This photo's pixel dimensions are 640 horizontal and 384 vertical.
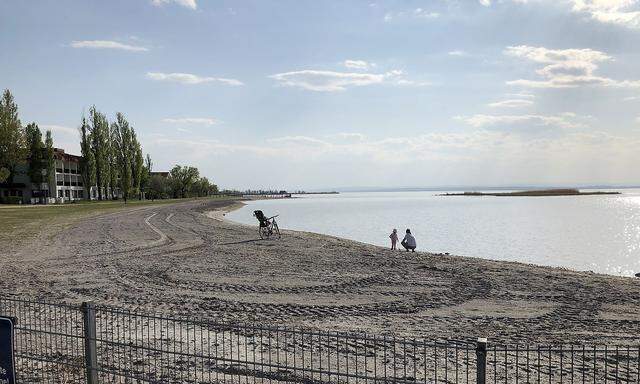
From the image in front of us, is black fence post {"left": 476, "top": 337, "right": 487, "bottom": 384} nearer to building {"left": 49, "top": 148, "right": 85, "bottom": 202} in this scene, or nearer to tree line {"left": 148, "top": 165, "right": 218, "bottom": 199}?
building {"left": 49, "top": 148, "right": 85, "bottom": 202}

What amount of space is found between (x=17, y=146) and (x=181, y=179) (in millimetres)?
85917

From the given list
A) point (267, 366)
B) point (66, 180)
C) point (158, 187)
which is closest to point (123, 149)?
point (66, 180)

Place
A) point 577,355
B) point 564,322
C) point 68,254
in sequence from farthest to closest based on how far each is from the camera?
point 68,254 → point 564,322 → point 577,355

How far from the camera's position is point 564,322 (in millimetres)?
11039

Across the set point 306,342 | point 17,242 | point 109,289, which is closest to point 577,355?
point 306,342

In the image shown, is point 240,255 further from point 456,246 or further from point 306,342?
point 456,246

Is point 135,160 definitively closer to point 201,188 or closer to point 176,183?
point 176,183

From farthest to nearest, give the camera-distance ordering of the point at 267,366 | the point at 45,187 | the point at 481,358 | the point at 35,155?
the point at 45,187 < the point at 35,155 < the point at 267,366 < the point at 481,358

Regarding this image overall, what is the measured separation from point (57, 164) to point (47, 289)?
10224cm

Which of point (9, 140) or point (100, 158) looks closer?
point (9, 140)

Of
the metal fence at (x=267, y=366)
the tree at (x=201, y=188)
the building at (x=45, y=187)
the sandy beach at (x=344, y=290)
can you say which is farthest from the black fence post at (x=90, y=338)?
the tree at (x=201, y=188)

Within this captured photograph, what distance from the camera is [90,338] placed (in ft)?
19.0

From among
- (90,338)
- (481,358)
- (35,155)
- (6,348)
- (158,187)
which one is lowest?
(90,338)

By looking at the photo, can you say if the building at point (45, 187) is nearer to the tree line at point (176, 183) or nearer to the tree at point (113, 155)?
the tree at point (113, 155)
